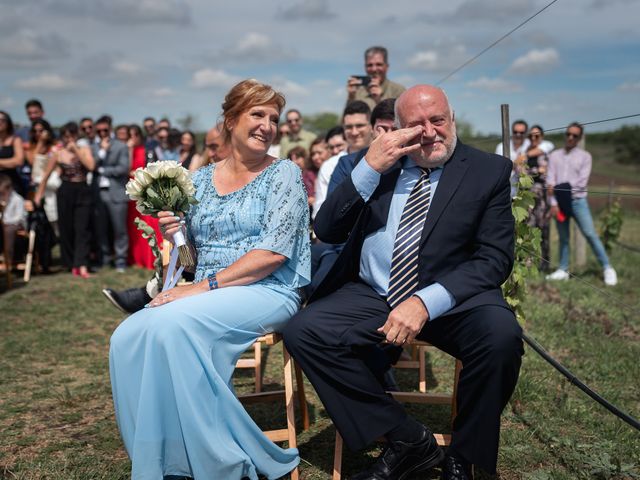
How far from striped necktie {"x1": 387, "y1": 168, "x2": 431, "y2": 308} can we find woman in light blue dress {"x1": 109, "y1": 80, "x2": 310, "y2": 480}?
0.56 m

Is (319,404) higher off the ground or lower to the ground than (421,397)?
lower

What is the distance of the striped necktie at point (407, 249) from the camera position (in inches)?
128

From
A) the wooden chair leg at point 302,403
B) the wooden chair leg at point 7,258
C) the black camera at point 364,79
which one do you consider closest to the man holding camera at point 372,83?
the black camera at point 364,79

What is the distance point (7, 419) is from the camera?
13.1 feet

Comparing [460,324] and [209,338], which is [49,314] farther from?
[460,324]

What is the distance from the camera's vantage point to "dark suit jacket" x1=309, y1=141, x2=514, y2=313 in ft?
10.3

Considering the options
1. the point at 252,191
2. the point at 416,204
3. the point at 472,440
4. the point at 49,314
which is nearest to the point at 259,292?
the point at 252,191

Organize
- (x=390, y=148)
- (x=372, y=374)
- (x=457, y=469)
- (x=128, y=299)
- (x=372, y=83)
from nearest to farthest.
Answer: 1. (x=457, y=469)
2. (x=372, y=374)
3. (x=390, y=148)
4. (x=128, y=299)
5. (x=372, y=83)

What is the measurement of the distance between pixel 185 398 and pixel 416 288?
126 centimetres

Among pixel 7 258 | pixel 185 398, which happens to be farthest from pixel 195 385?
pixel 7 258

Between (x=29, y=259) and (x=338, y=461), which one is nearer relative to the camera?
(x=338, y=461)

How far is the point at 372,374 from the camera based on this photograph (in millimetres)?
3102

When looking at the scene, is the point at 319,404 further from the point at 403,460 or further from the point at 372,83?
the point at 372,83

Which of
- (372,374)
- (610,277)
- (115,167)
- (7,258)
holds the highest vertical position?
(115,167)
